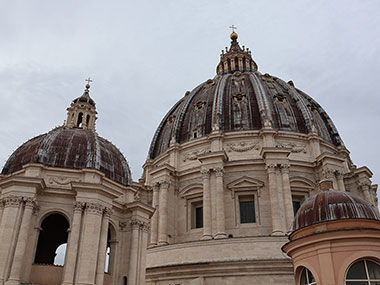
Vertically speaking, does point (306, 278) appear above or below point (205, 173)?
below

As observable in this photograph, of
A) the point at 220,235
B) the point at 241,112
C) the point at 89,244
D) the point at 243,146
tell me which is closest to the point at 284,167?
the point at 243,146

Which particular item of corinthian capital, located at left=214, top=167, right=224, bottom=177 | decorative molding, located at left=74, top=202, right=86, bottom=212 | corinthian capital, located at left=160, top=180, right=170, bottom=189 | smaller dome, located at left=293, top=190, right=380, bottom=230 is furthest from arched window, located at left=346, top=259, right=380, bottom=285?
corinthian capital, located at left=160, top=180, right=170, bottom=189

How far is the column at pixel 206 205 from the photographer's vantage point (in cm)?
3238

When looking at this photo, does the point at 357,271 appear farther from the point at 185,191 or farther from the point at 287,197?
the point at 185,191

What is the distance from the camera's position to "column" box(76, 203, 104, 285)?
2050 cm

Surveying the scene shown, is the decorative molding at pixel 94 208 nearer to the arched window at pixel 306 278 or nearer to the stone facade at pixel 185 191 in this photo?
the stone facade at pixel 185 191

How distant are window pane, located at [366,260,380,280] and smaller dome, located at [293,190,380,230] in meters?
1.70

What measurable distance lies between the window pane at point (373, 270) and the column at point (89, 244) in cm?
1363

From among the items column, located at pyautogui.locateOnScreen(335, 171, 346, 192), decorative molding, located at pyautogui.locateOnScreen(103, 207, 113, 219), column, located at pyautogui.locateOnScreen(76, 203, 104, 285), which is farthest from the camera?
column, located at pyautogui.locateOnScreen(335, 171, 346, 192)

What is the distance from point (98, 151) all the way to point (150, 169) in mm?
18303

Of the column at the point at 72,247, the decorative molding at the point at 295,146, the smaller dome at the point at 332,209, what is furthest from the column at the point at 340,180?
the column at the point at 72,247

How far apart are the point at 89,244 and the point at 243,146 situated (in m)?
20.2

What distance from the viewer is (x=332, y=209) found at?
15.4m

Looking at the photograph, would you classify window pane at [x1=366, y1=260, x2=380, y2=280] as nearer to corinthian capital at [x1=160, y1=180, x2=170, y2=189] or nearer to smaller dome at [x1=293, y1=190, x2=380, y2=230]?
smaller dome at [x1=293, y1=190, x2=380, y2=230]
